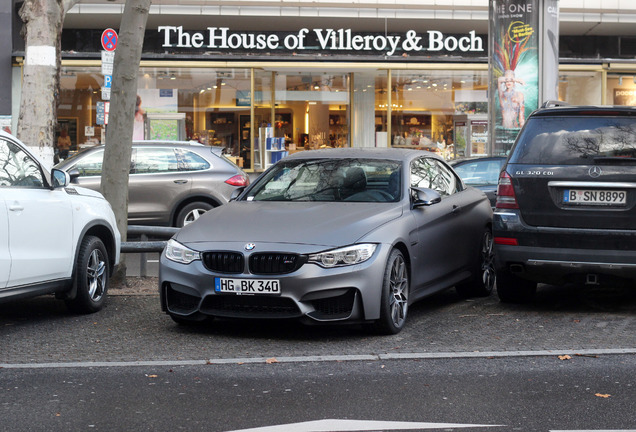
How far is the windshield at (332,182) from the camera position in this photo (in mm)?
8836

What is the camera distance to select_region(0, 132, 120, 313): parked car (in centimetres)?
807

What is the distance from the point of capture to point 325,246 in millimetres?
7660

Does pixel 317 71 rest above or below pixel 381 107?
Answer: above

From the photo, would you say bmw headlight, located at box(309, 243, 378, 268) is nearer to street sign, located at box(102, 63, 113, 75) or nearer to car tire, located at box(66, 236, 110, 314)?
car tire, located at box(66, 236, 110, 314)

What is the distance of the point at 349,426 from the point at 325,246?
8.13ft

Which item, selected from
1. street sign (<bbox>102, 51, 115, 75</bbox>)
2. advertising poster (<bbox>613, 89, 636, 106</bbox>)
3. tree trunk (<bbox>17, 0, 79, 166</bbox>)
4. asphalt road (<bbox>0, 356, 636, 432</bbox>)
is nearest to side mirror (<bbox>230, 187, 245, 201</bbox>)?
asphalt road (<bbox>0, 356, 636, 432</bbox>)

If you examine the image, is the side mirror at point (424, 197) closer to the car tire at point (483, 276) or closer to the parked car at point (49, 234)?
the car tire at point (483, 276)

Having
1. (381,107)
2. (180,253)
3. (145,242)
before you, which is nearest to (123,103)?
(145,242)

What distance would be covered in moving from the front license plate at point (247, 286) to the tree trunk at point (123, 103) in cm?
337

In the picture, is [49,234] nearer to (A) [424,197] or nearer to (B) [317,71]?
(A) [424,197]

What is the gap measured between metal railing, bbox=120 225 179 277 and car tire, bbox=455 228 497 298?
3047 millimetres

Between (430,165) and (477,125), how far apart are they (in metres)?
16.8

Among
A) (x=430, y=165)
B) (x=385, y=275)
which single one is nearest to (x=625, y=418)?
(x=385, y=275)

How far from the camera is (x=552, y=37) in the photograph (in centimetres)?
1720
